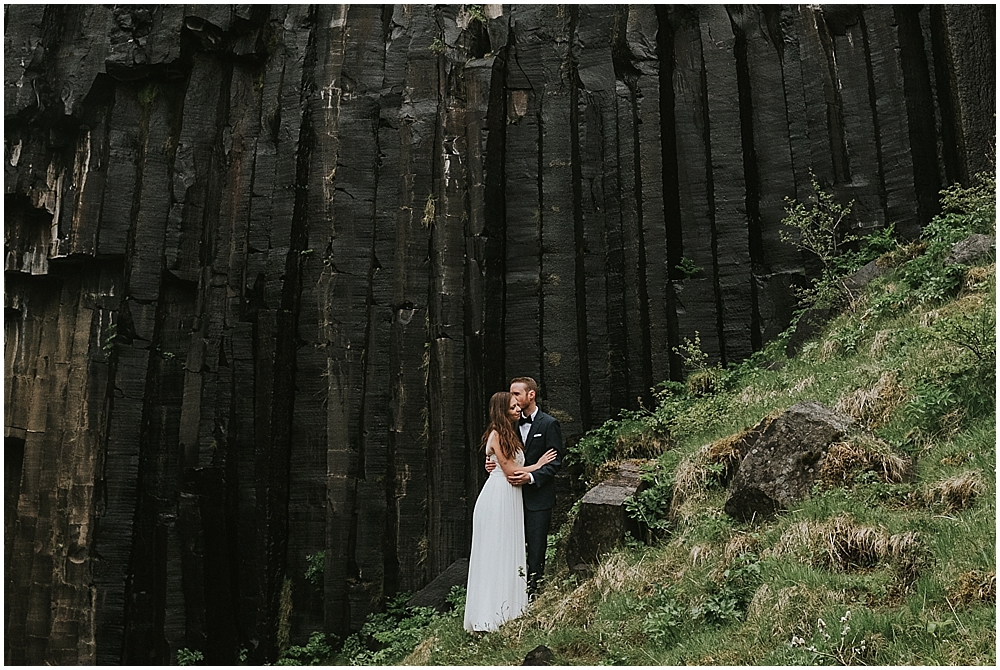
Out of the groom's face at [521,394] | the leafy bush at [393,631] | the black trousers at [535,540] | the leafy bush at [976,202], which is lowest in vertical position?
the leafy bush at [393,631]

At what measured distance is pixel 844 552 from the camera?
5488 millimetres

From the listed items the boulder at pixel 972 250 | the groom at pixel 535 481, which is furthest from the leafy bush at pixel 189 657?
the boulder at pixel 972 250

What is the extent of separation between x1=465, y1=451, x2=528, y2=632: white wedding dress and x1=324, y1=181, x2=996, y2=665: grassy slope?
0.20 m

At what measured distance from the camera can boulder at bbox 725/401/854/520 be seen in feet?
Answer: 20.5

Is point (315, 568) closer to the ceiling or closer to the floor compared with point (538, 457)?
closer to the floor

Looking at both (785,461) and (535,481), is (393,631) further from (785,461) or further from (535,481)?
(785,461)

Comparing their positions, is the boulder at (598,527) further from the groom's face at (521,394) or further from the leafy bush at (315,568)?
the leafy bush at (315,568)

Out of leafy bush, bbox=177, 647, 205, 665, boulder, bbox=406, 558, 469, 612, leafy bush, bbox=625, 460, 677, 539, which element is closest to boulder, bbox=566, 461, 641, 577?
leafy bush, bbox=625, 460, 677, 539

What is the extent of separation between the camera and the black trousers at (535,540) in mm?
7379

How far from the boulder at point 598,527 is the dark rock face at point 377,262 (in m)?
3.38

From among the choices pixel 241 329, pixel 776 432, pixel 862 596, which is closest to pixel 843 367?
pixel 776 432

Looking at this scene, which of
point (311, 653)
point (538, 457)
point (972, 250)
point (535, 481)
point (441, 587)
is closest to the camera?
point (535, 481)

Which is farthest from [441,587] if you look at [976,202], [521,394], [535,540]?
[976,202]

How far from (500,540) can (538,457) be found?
0.79m
